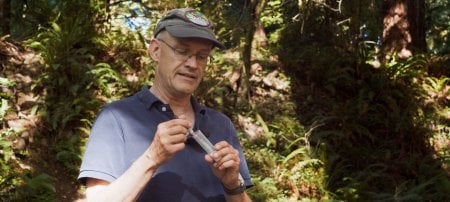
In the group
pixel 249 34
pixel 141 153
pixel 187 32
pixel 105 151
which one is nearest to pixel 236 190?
pixel 141 153

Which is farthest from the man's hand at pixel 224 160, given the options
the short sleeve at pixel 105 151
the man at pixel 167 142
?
the short sleeve at pixel 105 151

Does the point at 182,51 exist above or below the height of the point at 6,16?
below

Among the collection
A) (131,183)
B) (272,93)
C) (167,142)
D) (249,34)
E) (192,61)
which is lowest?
(272,93)

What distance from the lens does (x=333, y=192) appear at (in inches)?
285

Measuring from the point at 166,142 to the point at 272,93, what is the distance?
8.36m

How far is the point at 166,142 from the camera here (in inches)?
66.6

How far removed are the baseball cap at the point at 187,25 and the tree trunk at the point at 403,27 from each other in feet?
30.6

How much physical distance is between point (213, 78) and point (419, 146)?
4102 millimetres

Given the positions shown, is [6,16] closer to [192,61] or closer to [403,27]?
[192,61]

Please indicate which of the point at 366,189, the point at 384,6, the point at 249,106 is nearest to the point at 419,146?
the point at 366,189

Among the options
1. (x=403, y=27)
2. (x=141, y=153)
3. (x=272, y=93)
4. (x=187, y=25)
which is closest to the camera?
(x=141, y=153)

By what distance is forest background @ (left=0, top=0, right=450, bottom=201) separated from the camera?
6.94m

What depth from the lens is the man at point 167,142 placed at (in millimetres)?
1721

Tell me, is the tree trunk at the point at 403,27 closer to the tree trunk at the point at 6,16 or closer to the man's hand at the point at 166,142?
the tree trunk at the point at 6,16
